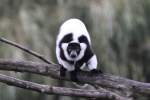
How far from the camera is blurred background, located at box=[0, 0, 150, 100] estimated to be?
8297mm

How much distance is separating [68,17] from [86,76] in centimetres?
450

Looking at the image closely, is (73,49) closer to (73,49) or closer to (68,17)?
(73,49)

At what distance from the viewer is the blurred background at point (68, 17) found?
8297mm

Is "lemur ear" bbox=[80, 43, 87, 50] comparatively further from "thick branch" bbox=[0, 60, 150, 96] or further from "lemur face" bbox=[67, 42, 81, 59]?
"thick branch" bbox=[0, 60, 150, 96]

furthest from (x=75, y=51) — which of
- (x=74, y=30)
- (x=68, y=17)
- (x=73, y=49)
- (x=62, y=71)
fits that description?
(x=68, y=17)

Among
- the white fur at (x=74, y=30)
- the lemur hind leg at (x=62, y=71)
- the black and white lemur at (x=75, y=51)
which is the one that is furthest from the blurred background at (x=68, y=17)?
the lemur hind leg at (x=62, y=71)

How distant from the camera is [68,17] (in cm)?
834

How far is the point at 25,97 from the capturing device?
837 cm

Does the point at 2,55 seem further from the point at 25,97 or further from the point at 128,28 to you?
the point at 128,28

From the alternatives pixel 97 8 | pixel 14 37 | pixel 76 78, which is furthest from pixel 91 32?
pixel 76 78

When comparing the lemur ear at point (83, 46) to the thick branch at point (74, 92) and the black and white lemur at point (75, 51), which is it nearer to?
the black and white lemur at point (75, 51)

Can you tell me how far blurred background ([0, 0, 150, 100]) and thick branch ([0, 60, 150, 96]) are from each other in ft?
13.4

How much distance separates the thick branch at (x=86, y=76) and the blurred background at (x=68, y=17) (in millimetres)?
4080

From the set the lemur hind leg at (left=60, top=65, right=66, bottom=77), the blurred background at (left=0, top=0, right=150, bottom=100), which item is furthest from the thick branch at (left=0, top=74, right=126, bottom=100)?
the blurred background at (left=0, top=0, right=150, bottom=100)
